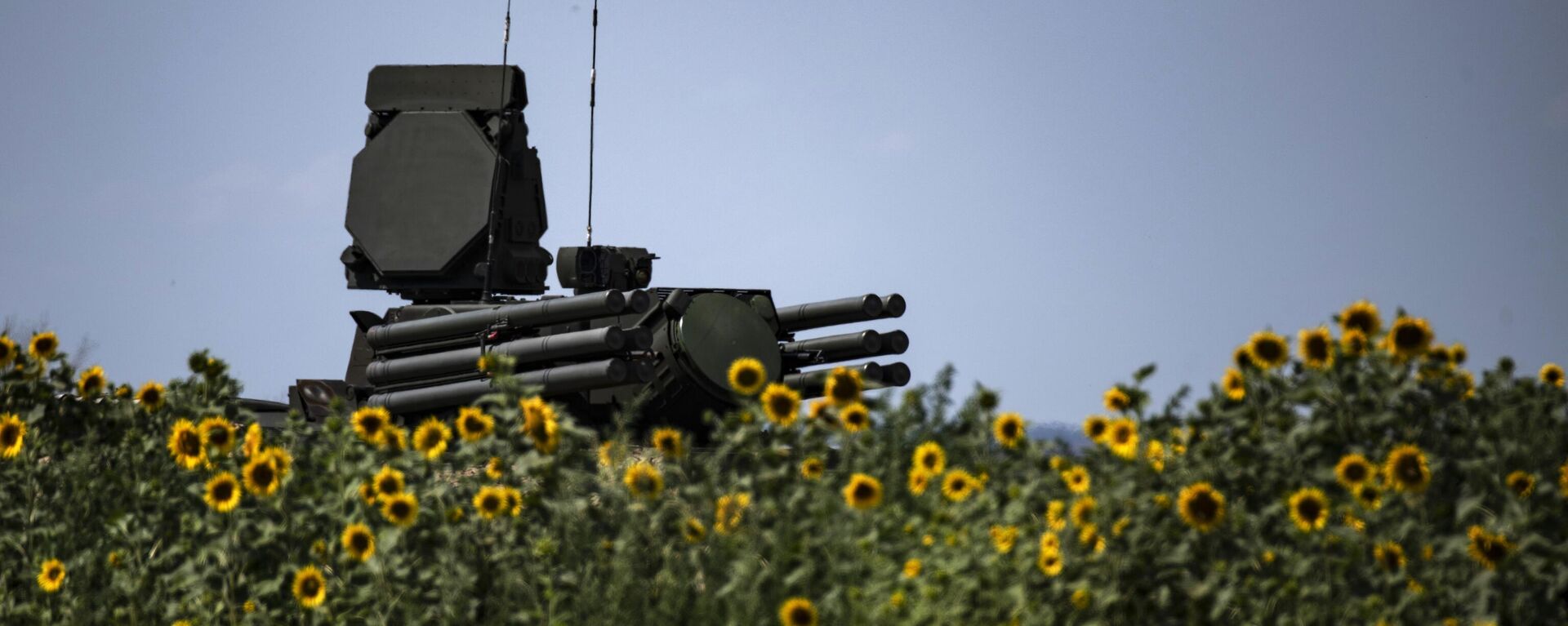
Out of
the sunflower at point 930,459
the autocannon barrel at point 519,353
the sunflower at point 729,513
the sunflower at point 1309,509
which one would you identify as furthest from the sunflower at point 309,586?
the autocannon barrel at point 519,353

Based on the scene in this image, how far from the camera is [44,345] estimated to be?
22.6 feet

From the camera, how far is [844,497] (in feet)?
16.0

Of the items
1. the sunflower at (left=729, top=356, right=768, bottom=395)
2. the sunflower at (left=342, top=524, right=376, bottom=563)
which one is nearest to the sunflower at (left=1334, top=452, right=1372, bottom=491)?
the sunflower at (left=729, top=356, right=768, bottom=395)

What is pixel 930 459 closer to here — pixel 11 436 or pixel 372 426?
pixel 372 426

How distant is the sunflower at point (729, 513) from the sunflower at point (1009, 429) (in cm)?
75

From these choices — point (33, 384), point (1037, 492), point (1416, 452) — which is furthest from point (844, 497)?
point (33, 384)

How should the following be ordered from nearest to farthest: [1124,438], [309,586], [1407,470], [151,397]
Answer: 1. [1407,470]
2. [1124,438]
3. [309,586]
4. [151,397]

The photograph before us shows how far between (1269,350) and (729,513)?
1.58 metres

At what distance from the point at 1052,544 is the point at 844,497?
2.12ft

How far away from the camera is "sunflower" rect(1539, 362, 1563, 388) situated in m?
5.90

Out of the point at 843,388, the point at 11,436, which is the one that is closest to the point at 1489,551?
the point at 843,388

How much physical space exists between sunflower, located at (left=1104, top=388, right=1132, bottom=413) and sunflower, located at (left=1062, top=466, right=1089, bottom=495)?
24 centimetres

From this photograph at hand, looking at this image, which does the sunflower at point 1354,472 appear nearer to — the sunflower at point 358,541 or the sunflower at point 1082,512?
the sunflower at point 1082,512

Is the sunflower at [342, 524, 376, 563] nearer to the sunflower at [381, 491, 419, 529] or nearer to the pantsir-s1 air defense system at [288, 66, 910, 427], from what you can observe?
the sunflower at [381, 491, 419, 529]
